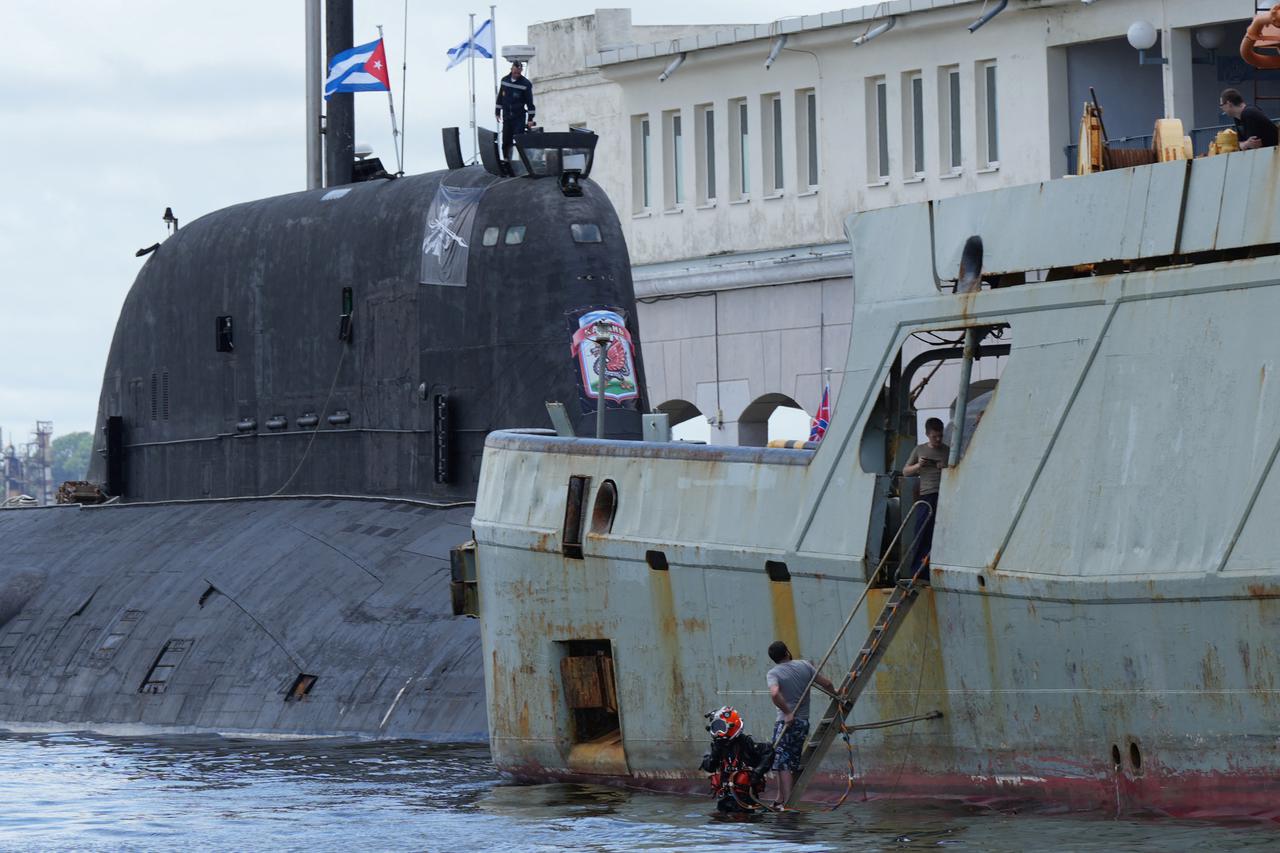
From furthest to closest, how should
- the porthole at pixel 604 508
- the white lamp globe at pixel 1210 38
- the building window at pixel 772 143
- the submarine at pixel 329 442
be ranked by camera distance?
the building window at pixel 772 143 → the white lamp globe at pixel 1210 38 → the submarine at pixel 329 442 → the porthole at pixel 604 508

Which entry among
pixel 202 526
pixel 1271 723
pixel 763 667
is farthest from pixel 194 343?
pixel 1271 723

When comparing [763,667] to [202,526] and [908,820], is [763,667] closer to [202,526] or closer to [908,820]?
[908,820]

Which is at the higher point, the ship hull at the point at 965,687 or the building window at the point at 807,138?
the building window at the point at 807,138

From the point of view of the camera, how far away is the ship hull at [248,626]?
21.5 m

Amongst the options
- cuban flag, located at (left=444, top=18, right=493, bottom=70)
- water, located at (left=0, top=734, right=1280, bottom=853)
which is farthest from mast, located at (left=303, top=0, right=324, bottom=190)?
water, located at (left=0, top=734, right=1280, bottom=853)

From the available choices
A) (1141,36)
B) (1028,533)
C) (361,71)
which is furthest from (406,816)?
(1141,36)

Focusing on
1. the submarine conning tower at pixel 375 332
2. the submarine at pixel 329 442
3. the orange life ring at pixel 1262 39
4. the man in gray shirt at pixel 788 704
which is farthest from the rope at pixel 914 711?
the submarine conning tower at pixel 375 332

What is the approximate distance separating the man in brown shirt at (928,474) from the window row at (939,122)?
81.8 feet

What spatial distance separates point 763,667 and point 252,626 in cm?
936

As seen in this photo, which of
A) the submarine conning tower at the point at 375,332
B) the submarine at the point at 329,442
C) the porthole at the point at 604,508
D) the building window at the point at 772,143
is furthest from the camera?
the building window at the point at 772,143

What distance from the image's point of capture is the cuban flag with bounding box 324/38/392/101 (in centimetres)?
2762

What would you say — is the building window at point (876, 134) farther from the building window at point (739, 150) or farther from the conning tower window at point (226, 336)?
the conning tower window at point (226, 336)

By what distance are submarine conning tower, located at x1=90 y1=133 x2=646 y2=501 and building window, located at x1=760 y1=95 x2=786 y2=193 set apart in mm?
17199

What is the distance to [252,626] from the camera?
23.6 m
